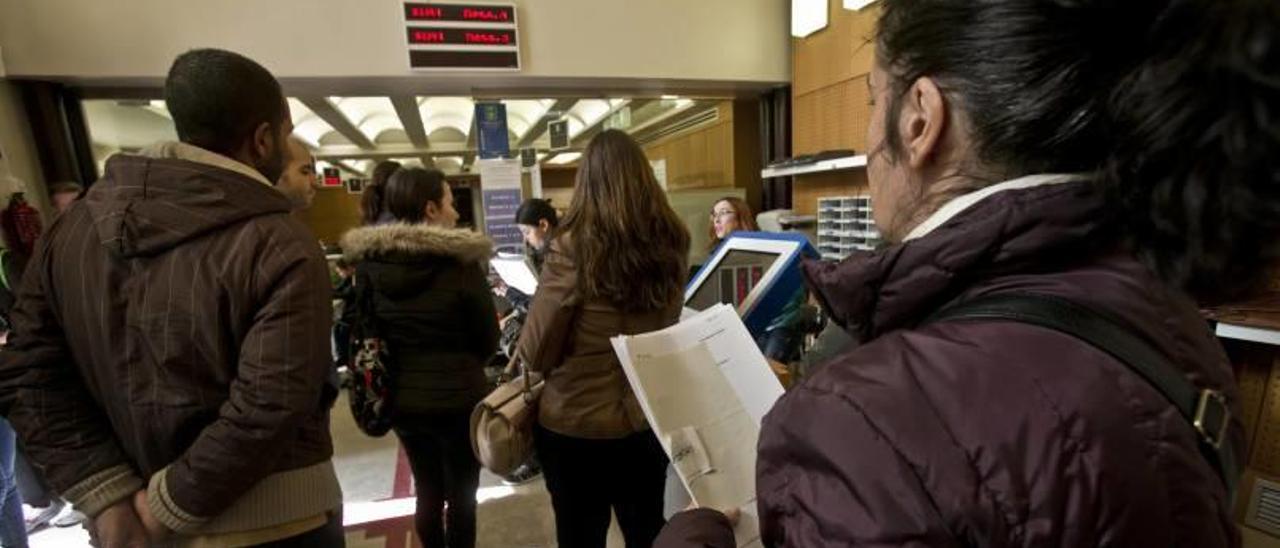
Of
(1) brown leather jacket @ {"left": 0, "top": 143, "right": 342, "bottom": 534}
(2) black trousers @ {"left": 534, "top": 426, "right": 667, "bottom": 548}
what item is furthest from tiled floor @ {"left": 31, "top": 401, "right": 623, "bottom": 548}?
(1) brown leather jacket @ {"left": 0, "top": 143, "right": 342, "bottom": 534}

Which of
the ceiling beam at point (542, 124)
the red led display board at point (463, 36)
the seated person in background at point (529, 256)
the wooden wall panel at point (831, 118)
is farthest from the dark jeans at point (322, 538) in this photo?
the ceiling beam at point (542, 124)

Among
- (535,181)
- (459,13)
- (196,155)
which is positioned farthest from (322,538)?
(535,181)

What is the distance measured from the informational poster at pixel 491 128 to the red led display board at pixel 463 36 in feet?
1.50

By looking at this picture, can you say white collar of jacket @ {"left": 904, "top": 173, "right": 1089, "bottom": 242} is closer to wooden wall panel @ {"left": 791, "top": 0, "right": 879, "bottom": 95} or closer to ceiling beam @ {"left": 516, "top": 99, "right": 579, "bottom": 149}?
wooden wall panel @ {"left": 791, "top": 0, "right": 879, "bottom": 95}

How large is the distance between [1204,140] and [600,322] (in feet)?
3.48

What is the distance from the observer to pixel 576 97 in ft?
11.0

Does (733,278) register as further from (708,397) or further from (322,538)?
(322,538)

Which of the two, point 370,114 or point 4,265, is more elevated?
point 370,114

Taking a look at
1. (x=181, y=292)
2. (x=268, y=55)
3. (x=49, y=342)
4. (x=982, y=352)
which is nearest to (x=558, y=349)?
(x=181, y=292)

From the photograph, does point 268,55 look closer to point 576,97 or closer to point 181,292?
point 576,97

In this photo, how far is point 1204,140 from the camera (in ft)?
1.09

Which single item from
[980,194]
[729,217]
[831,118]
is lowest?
[729,217]

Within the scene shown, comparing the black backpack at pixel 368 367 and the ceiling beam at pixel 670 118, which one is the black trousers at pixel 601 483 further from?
the ceiling beam at pixel 670 118

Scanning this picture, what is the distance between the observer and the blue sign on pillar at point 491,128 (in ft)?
10.7
